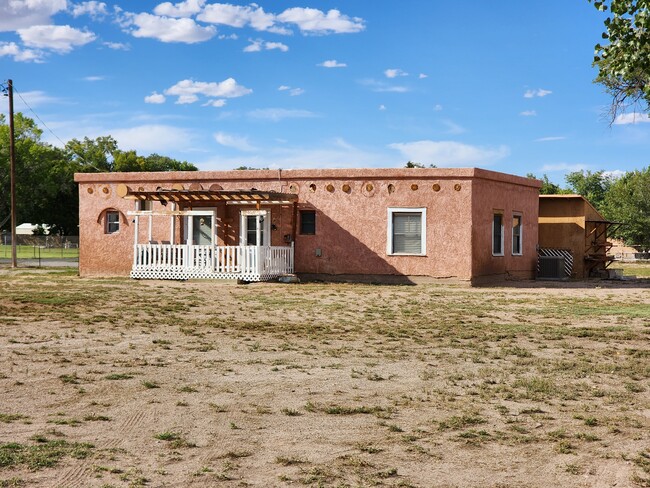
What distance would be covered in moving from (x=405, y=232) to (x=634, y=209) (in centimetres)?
4883

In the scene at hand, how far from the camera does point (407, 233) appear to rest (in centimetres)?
2620

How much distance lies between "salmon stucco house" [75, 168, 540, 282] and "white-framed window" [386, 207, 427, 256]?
32 millimetres

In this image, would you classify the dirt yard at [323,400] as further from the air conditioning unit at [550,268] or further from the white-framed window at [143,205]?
the air conditioning unit at [550,268]

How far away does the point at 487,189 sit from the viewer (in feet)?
87.4

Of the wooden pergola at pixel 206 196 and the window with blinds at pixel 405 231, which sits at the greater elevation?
the wooden pergola at pixel 206 196

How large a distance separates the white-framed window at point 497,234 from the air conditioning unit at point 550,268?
317cm

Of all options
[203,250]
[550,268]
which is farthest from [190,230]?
[550,268]

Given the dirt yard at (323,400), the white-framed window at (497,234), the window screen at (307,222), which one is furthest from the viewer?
the white-framed window at (497,234)

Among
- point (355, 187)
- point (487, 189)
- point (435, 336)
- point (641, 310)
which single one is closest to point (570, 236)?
point (487, 189)

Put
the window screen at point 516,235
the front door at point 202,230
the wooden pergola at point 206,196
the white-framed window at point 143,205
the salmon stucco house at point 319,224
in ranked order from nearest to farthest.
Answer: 1. the wooden pergola at point 206,196
2. the salmon stucco house at point 319,224
3. the front door at point 202,230
4. the window screen at point 516,235
5. the white-framed window at point 143,205

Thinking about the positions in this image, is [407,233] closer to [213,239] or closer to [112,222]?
[213,239]

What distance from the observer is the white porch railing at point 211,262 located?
2577cm

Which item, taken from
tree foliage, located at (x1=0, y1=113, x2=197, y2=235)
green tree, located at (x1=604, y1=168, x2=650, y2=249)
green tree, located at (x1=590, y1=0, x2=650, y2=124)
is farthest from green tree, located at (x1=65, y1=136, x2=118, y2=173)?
green tree, located at (x1=590, y1=0, x2=650, y2=124)

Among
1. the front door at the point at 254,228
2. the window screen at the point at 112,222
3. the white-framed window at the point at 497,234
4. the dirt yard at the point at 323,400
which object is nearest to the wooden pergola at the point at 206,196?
the front door at the point at 254,228
